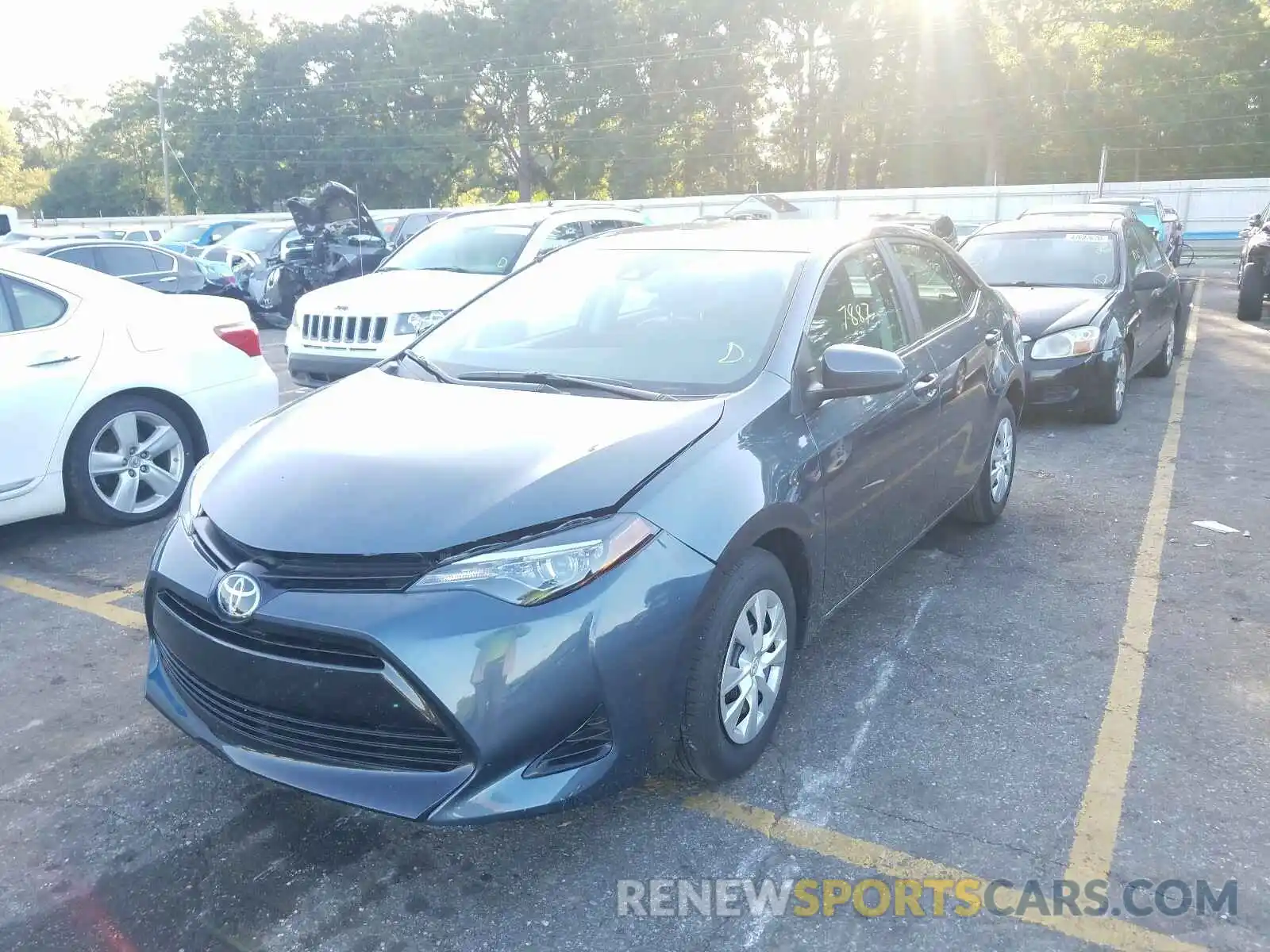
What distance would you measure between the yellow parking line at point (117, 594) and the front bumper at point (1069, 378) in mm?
5922

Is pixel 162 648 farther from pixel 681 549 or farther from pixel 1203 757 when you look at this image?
pixel 1203 757

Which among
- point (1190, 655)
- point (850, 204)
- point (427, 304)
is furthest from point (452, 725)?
point (850, 204)

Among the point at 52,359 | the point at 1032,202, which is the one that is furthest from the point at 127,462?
the point at 1032,202

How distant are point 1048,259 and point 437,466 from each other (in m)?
7.41

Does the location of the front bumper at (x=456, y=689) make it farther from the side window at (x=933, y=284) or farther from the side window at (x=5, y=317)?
the side window at (x=5, y=317)

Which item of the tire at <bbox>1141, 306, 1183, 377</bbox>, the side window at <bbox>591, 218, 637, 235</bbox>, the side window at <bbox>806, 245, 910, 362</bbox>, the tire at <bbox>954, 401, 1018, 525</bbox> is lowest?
the tire at <bbox>1141, 306, 1183, 377</bbox>

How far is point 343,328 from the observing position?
8336 mm

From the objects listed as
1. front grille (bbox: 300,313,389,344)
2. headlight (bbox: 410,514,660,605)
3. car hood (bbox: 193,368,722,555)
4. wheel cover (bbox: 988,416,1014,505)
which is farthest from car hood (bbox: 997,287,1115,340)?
headlight (bbox: 410,514,660,605)

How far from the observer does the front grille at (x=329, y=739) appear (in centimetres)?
256

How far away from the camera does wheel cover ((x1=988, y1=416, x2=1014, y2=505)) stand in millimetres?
5398

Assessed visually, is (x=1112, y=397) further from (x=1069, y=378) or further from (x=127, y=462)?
(x=127, y=462)

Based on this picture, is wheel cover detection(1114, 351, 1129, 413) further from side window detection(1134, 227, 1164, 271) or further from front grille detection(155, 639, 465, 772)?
front grille detection(155, 639, 465, 772)

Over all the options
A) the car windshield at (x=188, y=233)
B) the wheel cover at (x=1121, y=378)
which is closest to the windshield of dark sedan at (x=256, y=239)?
the car windshield at (x=188, y=233)

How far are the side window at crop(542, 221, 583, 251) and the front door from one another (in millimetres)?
5822
